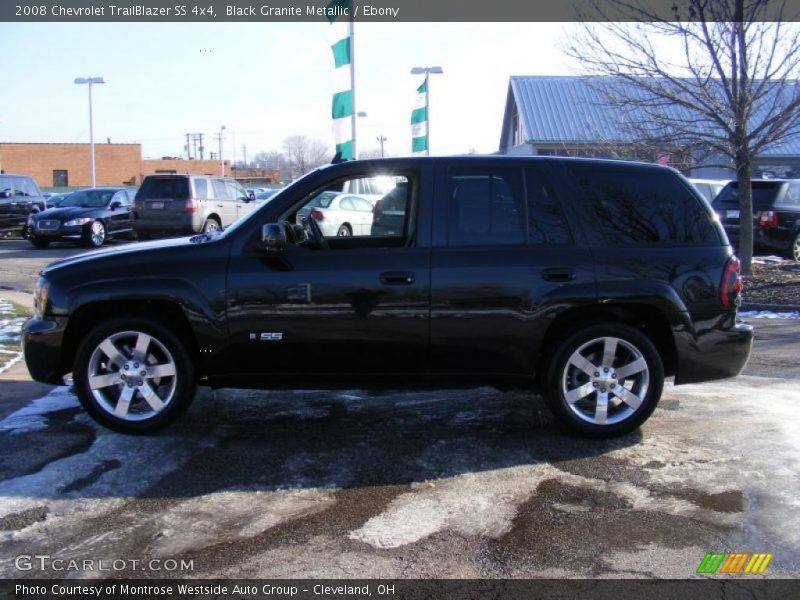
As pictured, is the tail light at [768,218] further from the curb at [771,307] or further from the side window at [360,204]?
the side window at [360,204]

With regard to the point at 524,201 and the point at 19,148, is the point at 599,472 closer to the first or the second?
the point at 524,201

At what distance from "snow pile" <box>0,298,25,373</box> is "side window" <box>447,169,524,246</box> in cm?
469

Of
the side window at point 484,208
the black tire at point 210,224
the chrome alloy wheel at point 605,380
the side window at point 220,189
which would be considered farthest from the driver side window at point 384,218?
the side window at point 220,189

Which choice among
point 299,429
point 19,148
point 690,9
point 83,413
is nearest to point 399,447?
point 299,429

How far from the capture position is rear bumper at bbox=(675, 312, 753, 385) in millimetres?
4812

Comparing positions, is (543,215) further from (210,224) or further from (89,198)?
(89,198)

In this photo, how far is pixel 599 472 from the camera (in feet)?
14.3

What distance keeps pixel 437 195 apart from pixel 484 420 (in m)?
1.71

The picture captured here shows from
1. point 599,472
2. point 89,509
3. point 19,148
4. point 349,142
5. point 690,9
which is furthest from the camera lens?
point 19,148

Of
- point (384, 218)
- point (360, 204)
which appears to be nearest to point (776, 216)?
point (360, 204)

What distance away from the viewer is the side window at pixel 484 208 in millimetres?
4781

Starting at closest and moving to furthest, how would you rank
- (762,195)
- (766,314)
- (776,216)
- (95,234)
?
(766,314)
(776,216)
(762,195)
(95,234)

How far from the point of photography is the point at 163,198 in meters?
17.3

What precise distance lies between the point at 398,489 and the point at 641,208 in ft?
8.25
